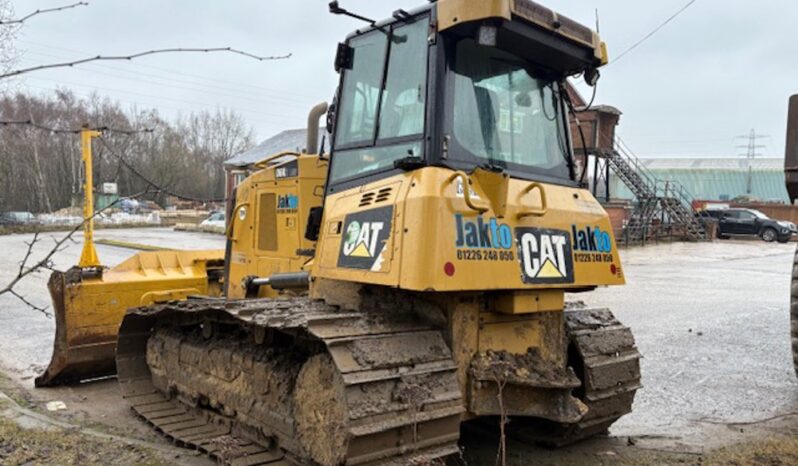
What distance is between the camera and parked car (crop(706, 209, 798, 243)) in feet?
113

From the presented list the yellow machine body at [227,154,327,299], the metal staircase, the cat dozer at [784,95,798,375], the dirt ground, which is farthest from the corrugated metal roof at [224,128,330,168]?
the cat dozer at [784,95,798,375]

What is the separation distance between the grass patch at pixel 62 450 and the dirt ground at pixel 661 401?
1 cm

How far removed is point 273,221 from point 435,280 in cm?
280

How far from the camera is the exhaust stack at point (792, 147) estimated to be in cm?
575

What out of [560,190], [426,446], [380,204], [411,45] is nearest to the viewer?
[426,446]

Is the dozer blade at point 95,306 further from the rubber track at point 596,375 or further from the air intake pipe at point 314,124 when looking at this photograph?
the rubber track at point 596,375

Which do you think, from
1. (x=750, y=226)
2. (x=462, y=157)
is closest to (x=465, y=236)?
(x=462, y=157)

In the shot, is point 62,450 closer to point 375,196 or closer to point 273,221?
point 273,221

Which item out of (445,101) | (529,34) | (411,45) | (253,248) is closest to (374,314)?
(445,101)

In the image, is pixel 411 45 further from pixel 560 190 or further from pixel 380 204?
pixel 560 190

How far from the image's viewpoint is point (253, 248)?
20.4ft

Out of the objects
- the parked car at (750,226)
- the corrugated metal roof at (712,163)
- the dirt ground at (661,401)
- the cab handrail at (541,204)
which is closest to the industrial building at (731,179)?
the corrugated metal roof at (712,163)

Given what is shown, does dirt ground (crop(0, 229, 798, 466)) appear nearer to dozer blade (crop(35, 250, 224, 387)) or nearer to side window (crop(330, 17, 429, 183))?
dozer blade (crop(35, 250, 224, 387))

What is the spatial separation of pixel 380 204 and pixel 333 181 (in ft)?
2.89
